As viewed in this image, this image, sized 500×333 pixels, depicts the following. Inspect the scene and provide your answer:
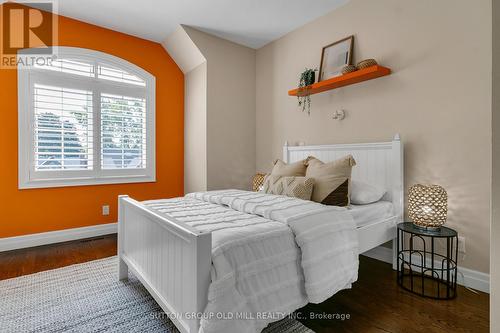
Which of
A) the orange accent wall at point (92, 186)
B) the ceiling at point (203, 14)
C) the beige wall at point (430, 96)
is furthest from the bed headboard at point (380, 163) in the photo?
the orange accent wall at point (92, 186)

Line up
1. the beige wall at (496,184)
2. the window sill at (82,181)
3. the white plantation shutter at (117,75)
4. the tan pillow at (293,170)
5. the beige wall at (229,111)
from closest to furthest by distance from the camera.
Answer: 1. the beige wall at (496,184)
2. the tan pillow at (293,170)
3. the window sill at (82,181)
4. the white plantation shutter at (117,75)
5. the beige wall at (229,111)

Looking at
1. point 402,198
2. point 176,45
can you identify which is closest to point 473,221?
point 402,198

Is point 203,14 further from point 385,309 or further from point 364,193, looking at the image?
point 385,309

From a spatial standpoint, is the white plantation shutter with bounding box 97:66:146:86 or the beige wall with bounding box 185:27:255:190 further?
the beige wall with bounding box 185:27:255:190

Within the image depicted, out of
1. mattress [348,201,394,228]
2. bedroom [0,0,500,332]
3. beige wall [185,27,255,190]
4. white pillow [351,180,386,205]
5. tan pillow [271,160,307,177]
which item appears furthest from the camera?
beige wall [185,27,255,190]

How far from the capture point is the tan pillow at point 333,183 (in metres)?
2.07

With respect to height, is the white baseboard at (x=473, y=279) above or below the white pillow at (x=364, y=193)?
below

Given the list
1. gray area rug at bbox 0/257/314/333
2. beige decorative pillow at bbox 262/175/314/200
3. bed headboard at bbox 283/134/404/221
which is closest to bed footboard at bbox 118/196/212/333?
gray area rug at bbox 0/257/314/333

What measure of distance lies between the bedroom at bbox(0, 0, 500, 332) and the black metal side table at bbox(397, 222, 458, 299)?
3 centimetres

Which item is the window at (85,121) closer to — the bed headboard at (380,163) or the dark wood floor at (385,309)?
the dark wood floor at (385,309)

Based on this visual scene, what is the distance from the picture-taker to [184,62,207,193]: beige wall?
362cm

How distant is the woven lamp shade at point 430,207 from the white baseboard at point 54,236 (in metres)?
3.56

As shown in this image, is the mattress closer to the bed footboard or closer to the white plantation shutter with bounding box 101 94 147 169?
the bed footboard

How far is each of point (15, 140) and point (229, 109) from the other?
257cm
